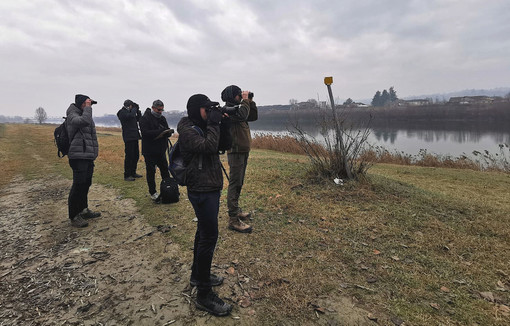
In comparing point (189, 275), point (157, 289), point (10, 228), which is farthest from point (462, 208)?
point (10, 228)

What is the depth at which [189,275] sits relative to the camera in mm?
3145

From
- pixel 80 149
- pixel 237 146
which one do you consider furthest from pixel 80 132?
pixel 237 146

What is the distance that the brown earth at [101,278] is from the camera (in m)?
2.52

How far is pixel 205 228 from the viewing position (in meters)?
2.53

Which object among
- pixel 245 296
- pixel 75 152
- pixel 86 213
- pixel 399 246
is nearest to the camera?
pixel 245 296

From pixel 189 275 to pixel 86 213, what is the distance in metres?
2.87

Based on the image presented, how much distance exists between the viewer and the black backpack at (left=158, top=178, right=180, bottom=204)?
5469 millimetres

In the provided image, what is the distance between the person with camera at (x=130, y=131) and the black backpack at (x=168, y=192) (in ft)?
8.39

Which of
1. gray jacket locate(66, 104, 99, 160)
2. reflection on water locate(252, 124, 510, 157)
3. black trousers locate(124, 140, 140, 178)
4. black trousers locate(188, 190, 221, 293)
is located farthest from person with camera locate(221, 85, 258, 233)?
reflection on water locate(252, 124, 510, 157)

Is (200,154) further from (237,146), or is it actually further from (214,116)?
(237,146)

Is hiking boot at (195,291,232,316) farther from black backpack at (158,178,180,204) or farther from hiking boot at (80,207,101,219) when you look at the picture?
hiking boot at (80,207,101,219)

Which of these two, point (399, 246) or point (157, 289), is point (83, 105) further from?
point (399, 246)

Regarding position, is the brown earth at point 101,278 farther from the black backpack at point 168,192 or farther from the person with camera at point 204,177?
the black backpack at point 168,192

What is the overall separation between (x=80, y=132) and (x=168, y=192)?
6.18 ft
